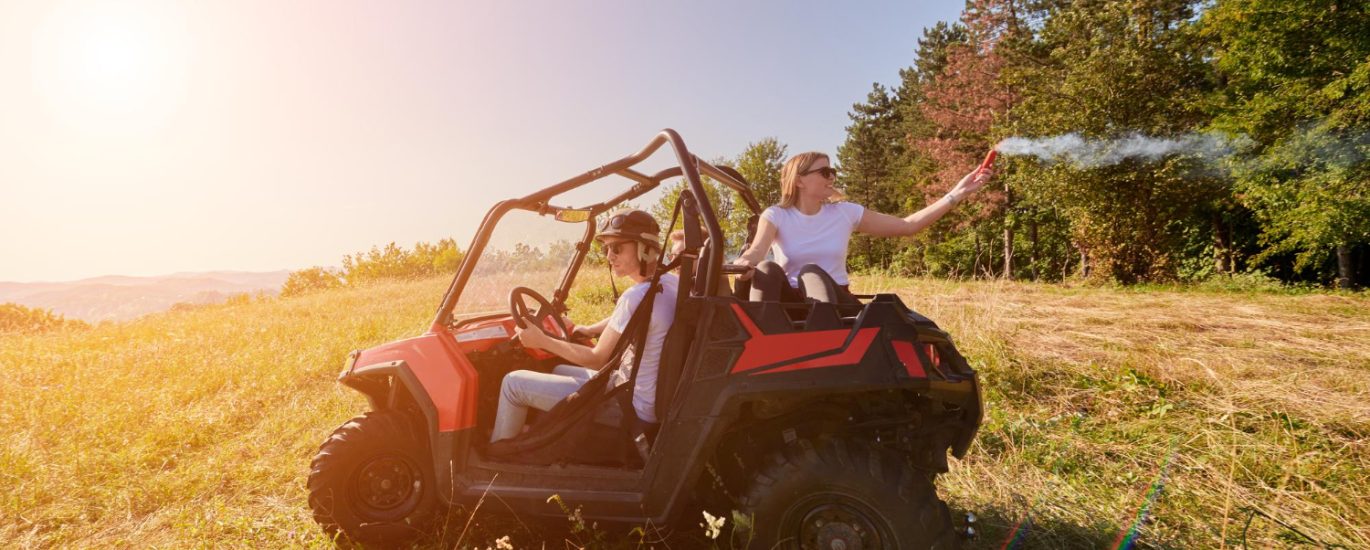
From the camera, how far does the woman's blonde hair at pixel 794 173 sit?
3648 mm

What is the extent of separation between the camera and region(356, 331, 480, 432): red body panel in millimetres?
3076

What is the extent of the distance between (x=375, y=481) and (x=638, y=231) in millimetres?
1881

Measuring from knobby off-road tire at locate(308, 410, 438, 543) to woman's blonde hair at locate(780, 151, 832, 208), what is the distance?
236 cm

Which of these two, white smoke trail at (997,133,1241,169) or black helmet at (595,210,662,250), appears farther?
white smoke trail at (997,133,1241,169)

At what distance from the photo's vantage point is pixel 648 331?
2869mm

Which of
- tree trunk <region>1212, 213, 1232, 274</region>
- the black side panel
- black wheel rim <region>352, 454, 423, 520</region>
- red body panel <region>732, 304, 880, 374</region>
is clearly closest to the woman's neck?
red body panel <region>732, 304, 880, 374</region>

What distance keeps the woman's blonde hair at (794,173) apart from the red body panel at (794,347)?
4.58 ft

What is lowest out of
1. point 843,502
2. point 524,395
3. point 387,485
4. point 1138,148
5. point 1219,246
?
point 387,485

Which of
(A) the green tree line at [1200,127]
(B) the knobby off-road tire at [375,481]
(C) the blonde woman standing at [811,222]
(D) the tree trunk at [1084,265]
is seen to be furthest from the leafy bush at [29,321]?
(D) the tree trunk at [1084,265]

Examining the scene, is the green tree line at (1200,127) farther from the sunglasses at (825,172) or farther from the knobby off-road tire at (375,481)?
the knobby off-road tire at (375,481)

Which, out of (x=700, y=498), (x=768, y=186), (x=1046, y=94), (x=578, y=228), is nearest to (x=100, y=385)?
(x=578, y=228)

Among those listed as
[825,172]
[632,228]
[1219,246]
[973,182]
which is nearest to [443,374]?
[632,228]

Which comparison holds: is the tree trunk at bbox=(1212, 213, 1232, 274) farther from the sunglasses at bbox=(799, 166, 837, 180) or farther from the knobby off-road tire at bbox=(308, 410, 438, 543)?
the knobby off-road tire at bbox=(308, 410, 438, 543)

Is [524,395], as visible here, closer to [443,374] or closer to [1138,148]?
[443,374]
